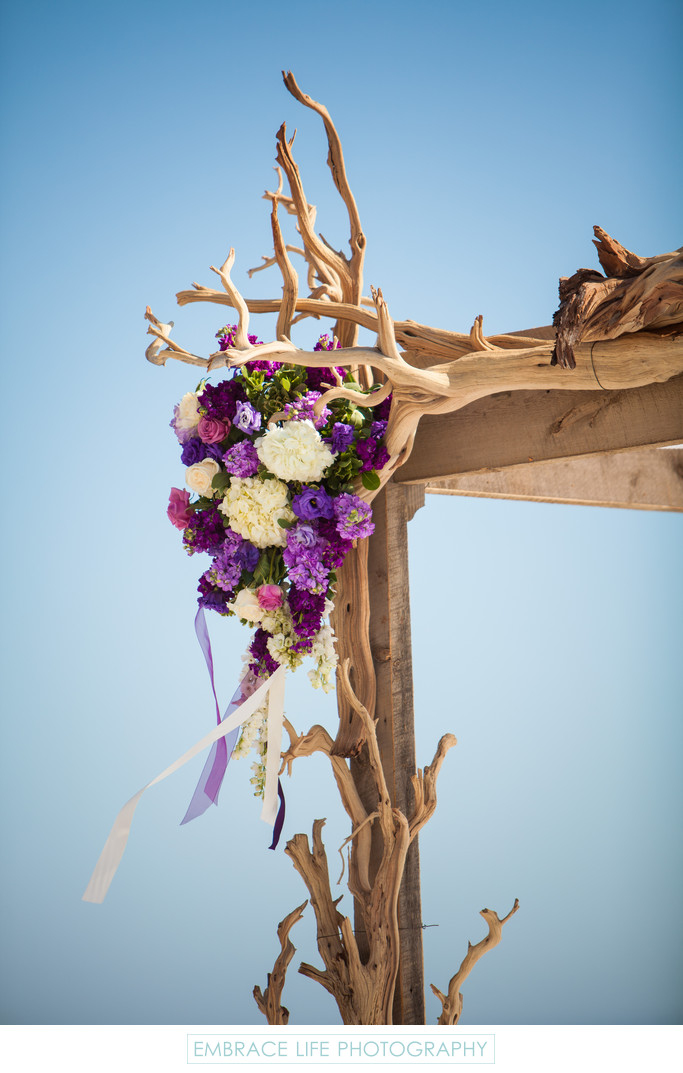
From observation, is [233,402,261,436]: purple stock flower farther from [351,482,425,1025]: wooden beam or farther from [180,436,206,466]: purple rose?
[351,482,425,1025]: wooden beam

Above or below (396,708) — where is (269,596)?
above

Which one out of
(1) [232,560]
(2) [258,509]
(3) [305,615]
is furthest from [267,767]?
(2) [258,509]

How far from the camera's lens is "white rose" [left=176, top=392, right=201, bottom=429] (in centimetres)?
236

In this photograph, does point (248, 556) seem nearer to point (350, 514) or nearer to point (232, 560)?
point (232, 560)

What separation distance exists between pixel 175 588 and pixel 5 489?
Answer: 2.69 feet

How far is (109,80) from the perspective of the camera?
14.6 ft

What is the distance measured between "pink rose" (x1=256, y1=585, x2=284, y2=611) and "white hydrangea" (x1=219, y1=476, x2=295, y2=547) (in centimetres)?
10

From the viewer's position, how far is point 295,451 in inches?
85.1

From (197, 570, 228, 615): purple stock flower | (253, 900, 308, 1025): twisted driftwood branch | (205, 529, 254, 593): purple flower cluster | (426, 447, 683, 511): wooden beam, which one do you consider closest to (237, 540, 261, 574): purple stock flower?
(205, 529, 254, 593): purple flower cluster

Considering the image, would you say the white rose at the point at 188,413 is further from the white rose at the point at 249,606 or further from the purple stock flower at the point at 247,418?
the white rose at the point at 249,606

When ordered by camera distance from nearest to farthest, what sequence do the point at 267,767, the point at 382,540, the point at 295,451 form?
1. the point at 295,451
2. the point at 267,767
3. the point at 382,540

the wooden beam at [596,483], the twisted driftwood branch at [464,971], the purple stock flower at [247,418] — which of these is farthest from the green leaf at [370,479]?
the twisted driftwood branch at [464,971]

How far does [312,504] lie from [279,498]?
7cm
